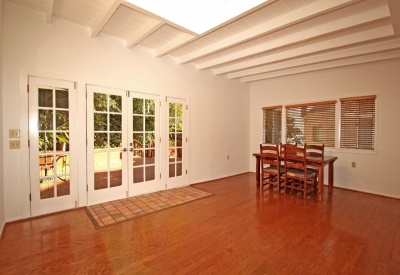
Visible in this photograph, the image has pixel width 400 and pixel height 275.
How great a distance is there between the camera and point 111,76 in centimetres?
357

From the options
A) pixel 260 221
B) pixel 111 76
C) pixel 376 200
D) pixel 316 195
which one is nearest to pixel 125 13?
pixel 111 76

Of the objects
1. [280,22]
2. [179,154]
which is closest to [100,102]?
[179,154]

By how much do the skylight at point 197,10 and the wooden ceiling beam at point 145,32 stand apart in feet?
0.87

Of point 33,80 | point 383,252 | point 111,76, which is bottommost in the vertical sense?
point 383,252

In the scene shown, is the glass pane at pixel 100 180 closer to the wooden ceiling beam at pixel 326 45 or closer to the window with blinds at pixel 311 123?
the wooden ceiling beam at pixel 326 45

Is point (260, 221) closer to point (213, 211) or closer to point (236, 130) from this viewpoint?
point (213, 211)

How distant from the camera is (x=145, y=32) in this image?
A: 3.16 m

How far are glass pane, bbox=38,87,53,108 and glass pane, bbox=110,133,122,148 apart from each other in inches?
39.3

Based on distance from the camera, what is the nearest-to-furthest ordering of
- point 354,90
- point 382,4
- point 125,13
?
point 382,4 < point 125,13 < point 354,90

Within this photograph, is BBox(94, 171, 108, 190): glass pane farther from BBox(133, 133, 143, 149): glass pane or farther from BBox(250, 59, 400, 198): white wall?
BBox(250, 59, 400, 198): white wall

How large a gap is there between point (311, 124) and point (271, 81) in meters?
1.62

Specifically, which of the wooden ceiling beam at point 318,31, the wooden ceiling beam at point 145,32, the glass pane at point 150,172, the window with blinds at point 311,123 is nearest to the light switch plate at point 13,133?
the glass pane at point 150,172

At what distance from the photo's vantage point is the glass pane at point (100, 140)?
11.3ft

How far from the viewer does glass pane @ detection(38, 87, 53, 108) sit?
2951 mm
